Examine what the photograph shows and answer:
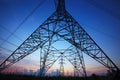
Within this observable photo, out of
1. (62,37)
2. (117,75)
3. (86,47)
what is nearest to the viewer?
(117,75)

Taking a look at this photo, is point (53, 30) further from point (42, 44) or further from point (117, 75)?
point (117, 75)

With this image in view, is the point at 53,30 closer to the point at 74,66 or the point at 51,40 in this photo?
the point at 51,40

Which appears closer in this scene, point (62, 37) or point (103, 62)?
point (103, 62)

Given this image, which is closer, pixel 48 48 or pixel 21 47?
pixel 21 47

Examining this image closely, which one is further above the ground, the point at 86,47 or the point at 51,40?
the point at 51,40

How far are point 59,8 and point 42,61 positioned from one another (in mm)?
7989

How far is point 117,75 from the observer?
64.2 feet

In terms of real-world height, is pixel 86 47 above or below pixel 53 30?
below

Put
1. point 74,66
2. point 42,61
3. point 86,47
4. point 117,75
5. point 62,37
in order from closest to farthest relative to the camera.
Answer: point 117,75 < point 86,47 < point 62,37 < point 42,61 < point 74,66

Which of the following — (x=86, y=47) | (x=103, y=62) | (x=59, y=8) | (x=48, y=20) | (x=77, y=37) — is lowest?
(x=103, y=62)

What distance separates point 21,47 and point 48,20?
522 cm

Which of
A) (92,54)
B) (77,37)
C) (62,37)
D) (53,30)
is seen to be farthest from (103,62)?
(53,30)

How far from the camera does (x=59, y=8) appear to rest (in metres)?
23.3

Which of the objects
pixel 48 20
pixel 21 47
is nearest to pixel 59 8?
pixel 48 20
